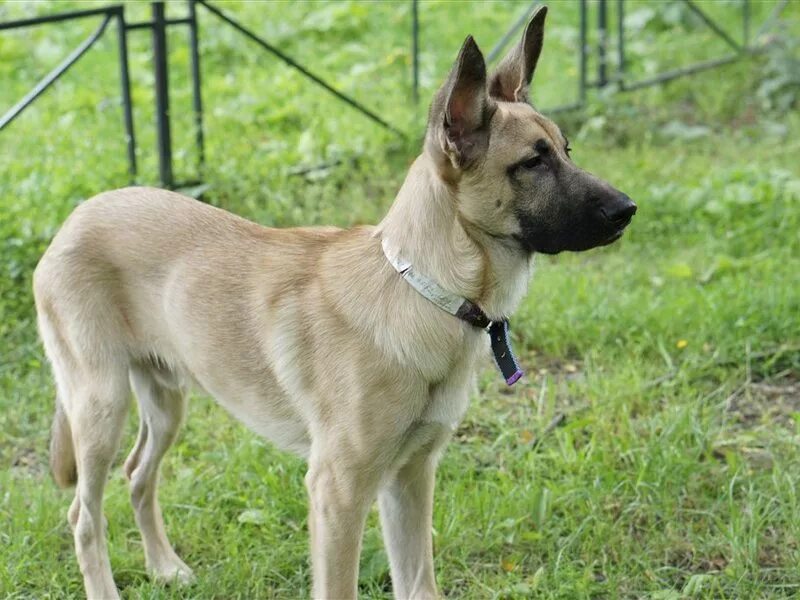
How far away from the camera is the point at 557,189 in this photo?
3154 mm

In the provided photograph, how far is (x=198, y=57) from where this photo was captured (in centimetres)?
698

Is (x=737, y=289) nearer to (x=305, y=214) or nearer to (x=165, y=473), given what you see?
(x=305, y=214)

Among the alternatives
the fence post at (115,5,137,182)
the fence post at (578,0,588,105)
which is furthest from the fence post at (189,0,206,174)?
the fence post at (578,0,588,105)

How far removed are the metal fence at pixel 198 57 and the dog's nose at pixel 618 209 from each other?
3568 mm

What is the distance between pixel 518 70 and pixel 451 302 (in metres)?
0.71

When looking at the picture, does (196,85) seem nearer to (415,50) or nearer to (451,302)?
(415,50)

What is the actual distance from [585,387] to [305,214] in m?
2.30

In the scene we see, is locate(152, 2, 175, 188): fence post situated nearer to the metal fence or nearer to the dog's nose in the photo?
the metal fence

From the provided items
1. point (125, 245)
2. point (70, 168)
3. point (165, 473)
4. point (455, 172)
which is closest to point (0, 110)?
point (70, 168)

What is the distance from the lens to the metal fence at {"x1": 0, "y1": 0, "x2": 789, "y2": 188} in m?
6.20

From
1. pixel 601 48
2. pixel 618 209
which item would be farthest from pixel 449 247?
pixel 601 48

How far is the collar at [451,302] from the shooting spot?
10.5ft

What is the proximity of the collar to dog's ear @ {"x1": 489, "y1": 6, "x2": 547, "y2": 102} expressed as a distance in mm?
552

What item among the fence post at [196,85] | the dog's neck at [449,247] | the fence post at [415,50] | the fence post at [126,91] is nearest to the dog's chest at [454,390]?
the dog's neck at [449,247]
